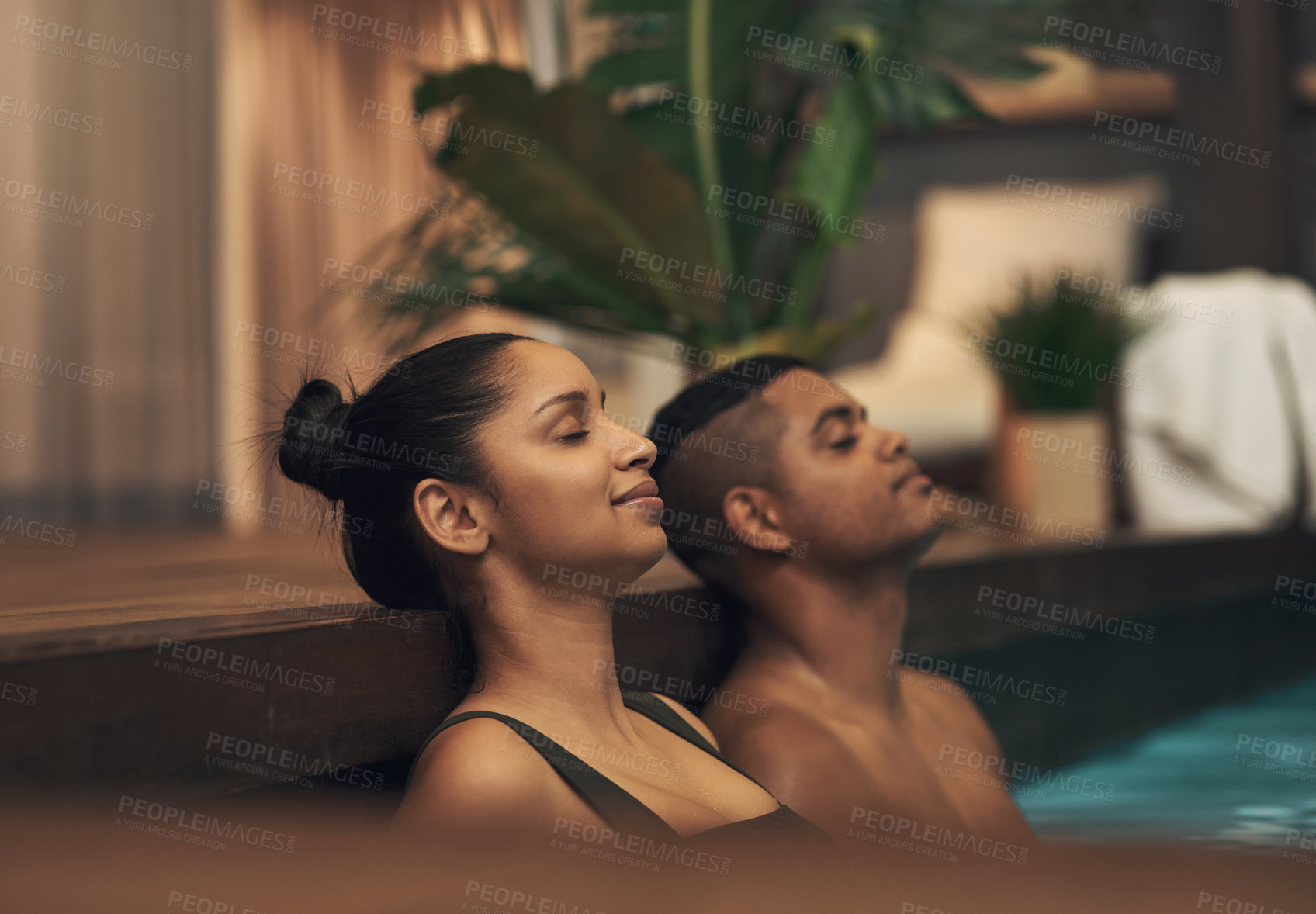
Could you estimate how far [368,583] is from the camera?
1.05 m

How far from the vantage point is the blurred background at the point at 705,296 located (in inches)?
73.6

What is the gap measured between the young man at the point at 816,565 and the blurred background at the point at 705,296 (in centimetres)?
16

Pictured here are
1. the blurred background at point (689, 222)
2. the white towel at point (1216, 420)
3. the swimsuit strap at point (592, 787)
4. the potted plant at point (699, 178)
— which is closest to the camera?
the swimsuit strap at point (592, 787)

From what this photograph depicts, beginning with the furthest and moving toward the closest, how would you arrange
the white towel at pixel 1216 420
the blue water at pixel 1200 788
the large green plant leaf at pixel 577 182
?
1. the white towel at pixel 1216 420
2. the large green plant leaf at pixel 577 182
3. the blue water at pixel 1200 788

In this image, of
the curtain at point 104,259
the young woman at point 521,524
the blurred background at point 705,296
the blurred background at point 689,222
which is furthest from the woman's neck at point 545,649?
the curtain at point 104,259

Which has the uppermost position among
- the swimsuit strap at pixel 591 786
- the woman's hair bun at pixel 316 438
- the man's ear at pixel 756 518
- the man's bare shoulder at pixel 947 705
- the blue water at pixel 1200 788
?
the woman's hair bun at pixel 316 438

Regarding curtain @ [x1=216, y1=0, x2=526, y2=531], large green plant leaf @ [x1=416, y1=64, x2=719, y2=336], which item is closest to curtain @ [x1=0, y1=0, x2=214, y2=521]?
curtain @ [x1=216, y1=0, x2=526, y2=531]

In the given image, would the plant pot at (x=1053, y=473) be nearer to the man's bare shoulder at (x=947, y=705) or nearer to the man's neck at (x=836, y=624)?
the man's bare shoulder at (x=947, y=705)

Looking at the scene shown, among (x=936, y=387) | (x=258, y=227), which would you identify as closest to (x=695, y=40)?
(x=936, y=387)

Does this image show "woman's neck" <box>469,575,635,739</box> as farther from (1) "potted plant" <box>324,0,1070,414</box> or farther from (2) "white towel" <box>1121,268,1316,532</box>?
(2) "white towel" <box>1121,268,1316,532</box>

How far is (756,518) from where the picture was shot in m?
1.26

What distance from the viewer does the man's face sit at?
4.04 ft

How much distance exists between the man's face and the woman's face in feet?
1.06

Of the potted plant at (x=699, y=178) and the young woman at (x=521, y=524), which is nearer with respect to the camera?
the young woman at (x=521, y=524)
